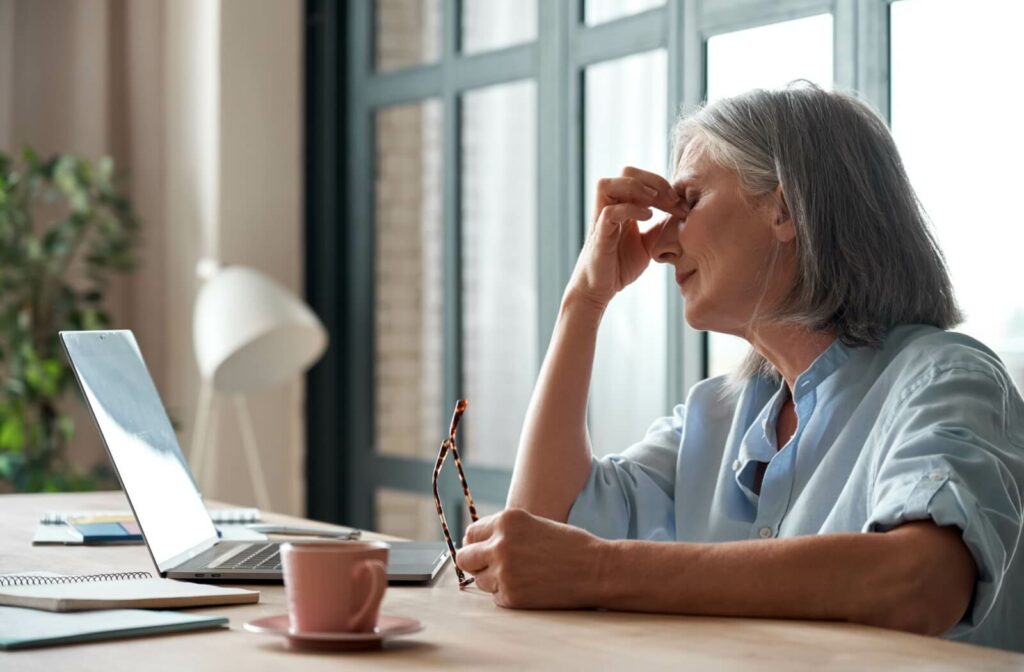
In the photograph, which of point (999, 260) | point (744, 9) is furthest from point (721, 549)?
point (744, 9)

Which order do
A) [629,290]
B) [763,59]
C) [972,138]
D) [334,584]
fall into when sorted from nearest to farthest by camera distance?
[334,584]
[972,138]
[763,59]
[629,290]

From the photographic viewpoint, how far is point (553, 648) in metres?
1.20

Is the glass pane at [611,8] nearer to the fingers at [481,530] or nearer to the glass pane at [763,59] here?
the glass pane at [763,59]

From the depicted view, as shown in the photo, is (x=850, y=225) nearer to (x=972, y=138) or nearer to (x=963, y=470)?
(x=963, y=470)

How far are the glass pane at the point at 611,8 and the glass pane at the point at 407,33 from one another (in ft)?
2.39

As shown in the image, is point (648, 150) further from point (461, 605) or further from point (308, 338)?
point (461, 605)

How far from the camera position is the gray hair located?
5.82 ft

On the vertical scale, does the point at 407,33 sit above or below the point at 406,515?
above

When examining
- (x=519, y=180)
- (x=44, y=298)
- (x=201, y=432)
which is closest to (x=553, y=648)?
(x=519, y=180)

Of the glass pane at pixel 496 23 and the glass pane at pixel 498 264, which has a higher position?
the glass pane at pixel 496 23

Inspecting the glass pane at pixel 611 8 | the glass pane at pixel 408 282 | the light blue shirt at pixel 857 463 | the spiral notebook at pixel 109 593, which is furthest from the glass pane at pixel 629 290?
the spiral notebook at pixel 109 593

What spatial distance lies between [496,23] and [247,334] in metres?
1.19

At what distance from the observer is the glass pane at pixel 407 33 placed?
14.6 feet

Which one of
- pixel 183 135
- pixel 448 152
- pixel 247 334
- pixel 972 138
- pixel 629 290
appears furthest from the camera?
pixel 183 135
